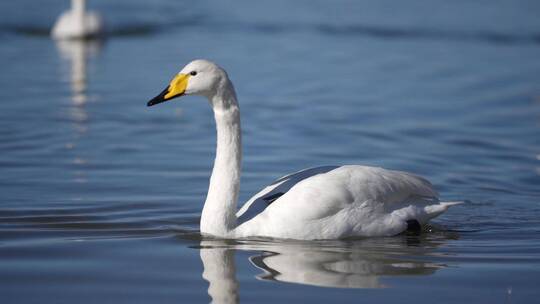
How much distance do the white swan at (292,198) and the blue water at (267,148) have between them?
161 mm

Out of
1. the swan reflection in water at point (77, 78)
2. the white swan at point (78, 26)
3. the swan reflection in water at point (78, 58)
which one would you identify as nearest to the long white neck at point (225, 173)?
the swan reflection in water at point (77, 78)

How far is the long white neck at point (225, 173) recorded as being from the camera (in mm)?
→ 7855

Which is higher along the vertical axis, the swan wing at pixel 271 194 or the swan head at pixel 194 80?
the swan head at pixel 194 80

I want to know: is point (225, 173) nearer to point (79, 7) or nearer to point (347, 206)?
point (347, 206)

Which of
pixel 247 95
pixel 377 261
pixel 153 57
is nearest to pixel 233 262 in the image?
pixel 377 261

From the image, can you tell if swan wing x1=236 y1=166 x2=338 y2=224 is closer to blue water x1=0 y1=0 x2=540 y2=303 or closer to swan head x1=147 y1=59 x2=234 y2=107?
blue water x1=0 y1=0 x2=540 y2=303

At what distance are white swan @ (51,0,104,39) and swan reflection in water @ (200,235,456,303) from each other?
15.6 metres

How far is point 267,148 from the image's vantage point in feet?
39.3

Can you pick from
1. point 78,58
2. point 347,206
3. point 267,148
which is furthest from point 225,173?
point 78,58

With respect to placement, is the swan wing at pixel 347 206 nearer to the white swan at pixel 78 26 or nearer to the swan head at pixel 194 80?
the swan head at pixel 194 80

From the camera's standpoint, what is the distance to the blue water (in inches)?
274

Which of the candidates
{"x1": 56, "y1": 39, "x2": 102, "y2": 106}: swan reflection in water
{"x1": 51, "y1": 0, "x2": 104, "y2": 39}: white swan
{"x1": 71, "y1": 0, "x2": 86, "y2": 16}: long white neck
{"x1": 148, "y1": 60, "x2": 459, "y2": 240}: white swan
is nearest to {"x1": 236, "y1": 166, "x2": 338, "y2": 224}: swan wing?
{"x1": 148, "y1": 60, "x2": 459, "y2": 240}: white swan

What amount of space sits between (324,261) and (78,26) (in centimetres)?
1647

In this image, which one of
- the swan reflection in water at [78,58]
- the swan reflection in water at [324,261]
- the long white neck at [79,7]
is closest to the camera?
the swan reflection in water at [324,261]
